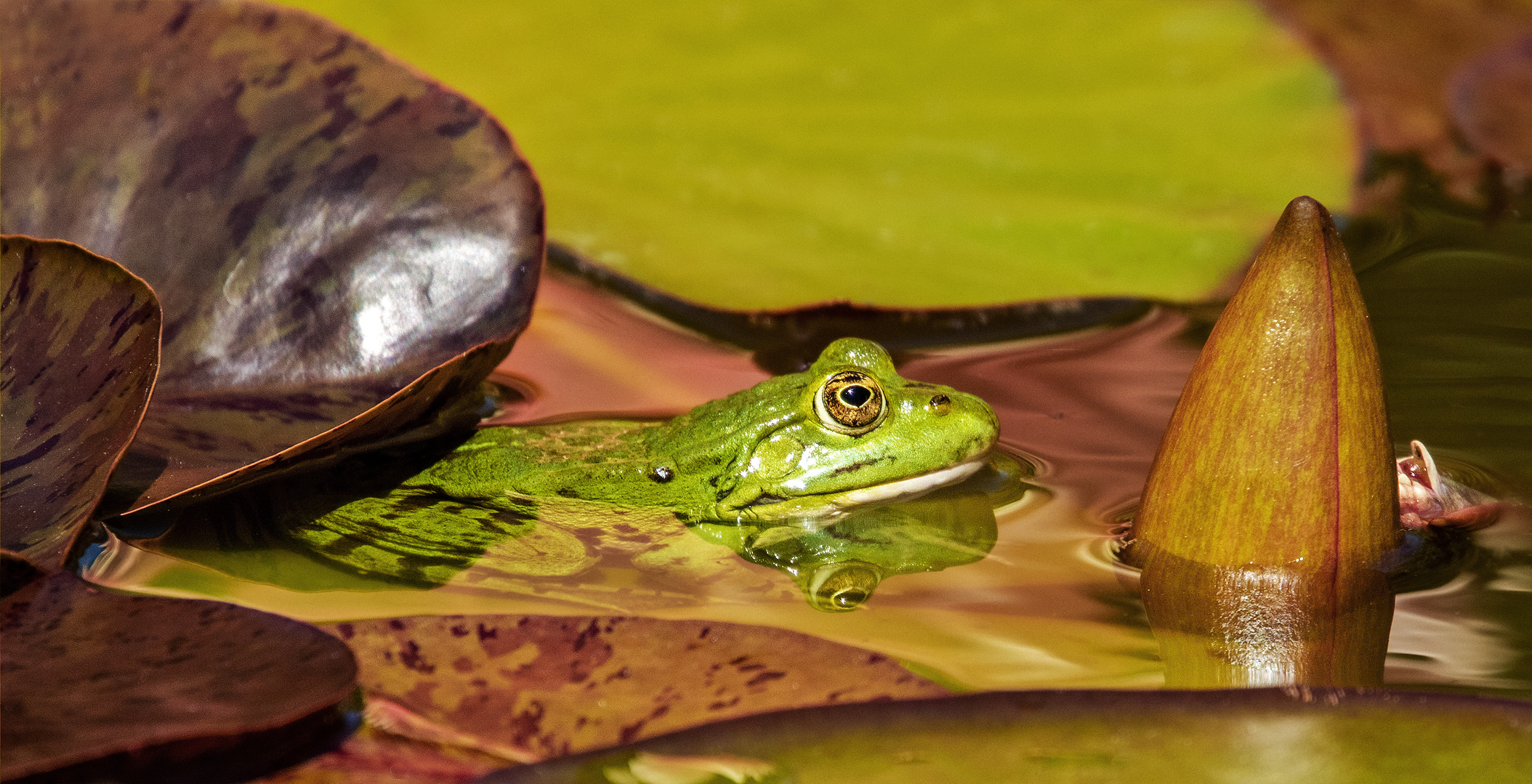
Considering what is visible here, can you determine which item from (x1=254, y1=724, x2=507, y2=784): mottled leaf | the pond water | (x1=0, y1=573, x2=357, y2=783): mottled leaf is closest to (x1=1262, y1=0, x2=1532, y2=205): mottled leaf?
the pond water

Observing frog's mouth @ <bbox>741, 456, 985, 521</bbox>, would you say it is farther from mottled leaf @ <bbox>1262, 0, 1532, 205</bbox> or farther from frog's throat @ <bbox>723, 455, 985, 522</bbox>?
mottled leaf @ <bbox>1262, 0, 1532, 205</bbox>

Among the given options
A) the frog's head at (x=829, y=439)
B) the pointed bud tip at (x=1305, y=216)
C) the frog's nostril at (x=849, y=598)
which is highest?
the pointed bud tip at (x=1305, y=216)

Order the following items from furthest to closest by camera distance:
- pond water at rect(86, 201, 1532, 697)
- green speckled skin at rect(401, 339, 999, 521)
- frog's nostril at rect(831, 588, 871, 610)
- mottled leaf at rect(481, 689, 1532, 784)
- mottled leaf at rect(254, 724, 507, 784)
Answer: green speckled skin at rect(401, 339, 999, 521) → frog's nostril at rect(831, 588, 871, 610) → pond water at rect(86, 201, 1532, 697) → mottled leaf at rect(254, 724, 507, 784) → mottled leaf at rect(481, 689, 1532, 784)

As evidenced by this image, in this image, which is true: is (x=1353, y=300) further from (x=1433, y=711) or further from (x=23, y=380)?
(x=23, y=380)

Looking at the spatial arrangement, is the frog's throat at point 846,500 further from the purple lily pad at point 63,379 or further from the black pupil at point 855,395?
the purple lily pad at point 63,379

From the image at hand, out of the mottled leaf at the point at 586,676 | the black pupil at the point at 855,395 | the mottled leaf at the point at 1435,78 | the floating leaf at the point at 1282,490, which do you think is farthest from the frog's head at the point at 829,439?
the mottled leaf at the point at 1435,78

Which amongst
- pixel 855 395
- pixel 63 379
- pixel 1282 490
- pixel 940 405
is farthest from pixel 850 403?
pixel 63 379

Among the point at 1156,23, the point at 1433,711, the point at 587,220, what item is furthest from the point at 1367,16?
the point at 1433,711
